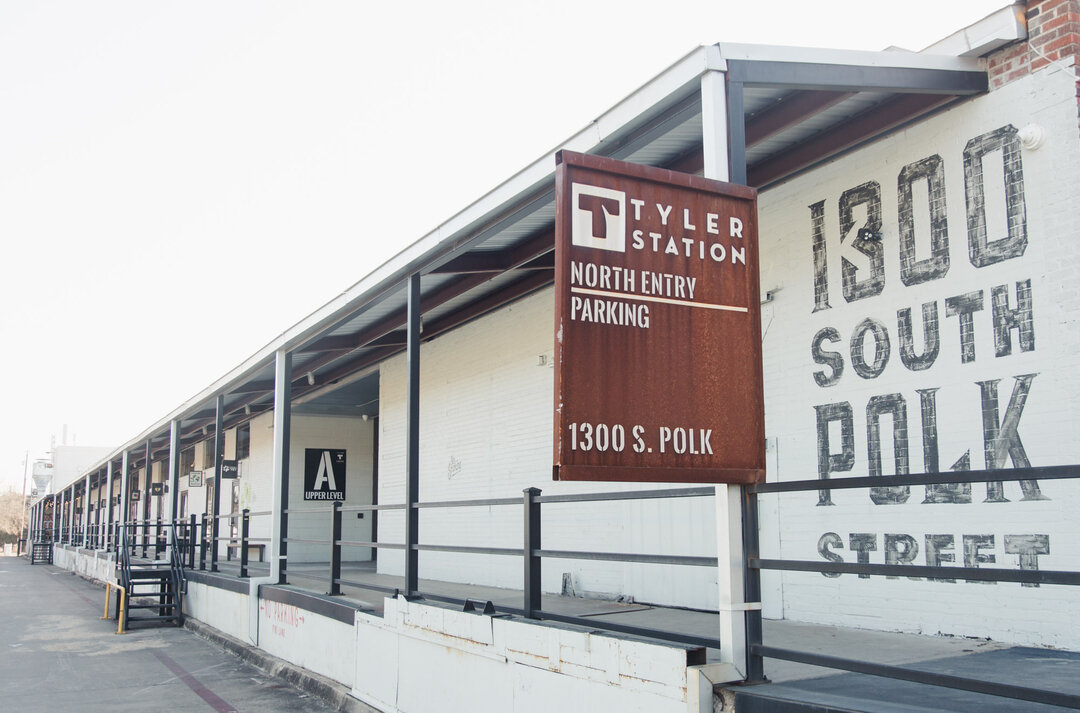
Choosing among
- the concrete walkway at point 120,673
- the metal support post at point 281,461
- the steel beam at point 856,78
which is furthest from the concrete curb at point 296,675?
the steel beam at point 856,78

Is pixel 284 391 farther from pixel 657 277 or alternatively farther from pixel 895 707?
pixel 895 707

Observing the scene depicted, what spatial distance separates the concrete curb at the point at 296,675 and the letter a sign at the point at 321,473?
763 centimetres

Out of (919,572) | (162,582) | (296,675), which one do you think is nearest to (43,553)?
(162,582)

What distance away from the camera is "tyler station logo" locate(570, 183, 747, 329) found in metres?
4.19

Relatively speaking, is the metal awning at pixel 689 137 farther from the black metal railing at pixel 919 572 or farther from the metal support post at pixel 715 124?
the black metal railing at pixel 919 572

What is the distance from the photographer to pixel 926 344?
23.1ft

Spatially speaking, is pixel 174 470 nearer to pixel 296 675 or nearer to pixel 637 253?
pixel 296 675

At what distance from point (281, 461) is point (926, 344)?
863 centimetres

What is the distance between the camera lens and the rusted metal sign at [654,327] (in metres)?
4.11

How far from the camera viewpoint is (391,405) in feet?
55.1

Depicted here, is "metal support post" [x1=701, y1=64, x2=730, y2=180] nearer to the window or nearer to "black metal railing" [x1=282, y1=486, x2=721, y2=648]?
"black metal railing" [x1=282, y1=486, x2=721, y2=648]

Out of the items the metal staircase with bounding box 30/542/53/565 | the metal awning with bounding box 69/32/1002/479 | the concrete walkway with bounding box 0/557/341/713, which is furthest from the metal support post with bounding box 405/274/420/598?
the metal staircase with bounding box 30/542/53/565

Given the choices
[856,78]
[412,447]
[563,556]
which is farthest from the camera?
[412,447]

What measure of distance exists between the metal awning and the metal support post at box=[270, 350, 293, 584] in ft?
1.15
